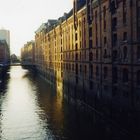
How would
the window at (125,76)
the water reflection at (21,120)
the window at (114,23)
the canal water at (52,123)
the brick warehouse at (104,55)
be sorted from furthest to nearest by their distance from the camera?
the window at (114,23) < the window at (125,76) < the water reflection at (21,120) < the canal water at (52,123) < the brick warehouse at (104,55)

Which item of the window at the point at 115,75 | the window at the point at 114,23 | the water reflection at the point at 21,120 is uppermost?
the window at the point at 114,23

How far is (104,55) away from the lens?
43688 mm

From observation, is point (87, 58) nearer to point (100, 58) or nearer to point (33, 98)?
point (100, 58)

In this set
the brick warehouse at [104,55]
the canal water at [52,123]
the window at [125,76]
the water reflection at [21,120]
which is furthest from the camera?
the window at [125,76]

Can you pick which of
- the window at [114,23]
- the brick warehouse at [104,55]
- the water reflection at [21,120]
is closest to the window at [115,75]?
the brick warehouse at [104,55]

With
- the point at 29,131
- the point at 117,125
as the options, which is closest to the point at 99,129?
the point at 117,125

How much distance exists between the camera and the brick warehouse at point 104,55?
116 feet

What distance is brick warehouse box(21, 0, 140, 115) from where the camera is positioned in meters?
35.4

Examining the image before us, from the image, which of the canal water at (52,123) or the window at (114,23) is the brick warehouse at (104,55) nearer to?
the window at (114,23)

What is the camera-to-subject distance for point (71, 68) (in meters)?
63.8

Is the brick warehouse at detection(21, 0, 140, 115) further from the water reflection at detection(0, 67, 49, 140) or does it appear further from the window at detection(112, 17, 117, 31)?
the water reflection at detection(0, 67, 49, 140)

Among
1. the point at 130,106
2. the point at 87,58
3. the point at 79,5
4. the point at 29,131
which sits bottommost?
the point at 29,131

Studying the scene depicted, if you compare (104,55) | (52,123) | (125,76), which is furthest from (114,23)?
(52,123)

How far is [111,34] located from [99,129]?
35.6 feet
